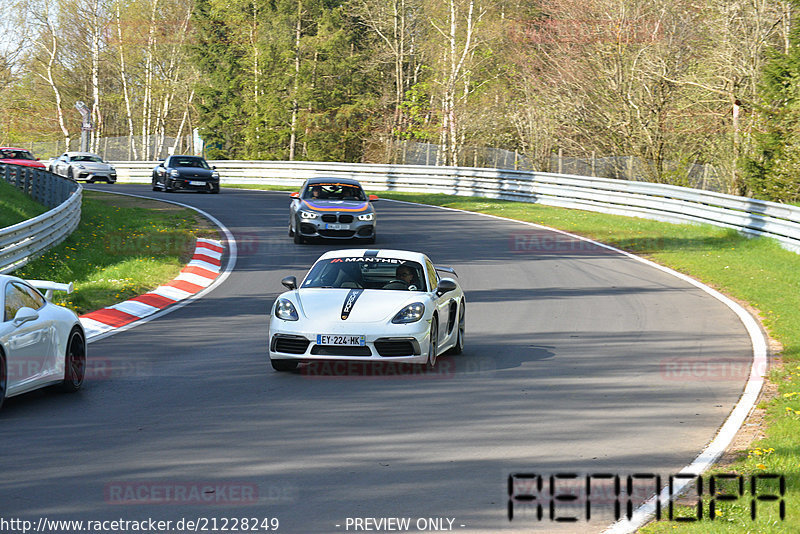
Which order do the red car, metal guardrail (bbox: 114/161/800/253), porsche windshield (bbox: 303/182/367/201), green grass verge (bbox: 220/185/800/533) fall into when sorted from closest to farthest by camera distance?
green grass verge (bbox: 220/185/800/533) < metal guardrail (bbox: 114/161/800/253) < porsche windshield (bbox: 303/182/367/201) < the red car

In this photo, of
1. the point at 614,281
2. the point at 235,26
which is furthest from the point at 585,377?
the point at 235,26

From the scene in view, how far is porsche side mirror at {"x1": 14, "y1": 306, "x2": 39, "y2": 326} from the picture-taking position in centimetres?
952

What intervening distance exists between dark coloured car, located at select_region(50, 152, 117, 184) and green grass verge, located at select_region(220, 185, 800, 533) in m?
14.1

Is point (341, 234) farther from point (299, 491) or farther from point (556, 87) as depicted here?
point (556, 87)

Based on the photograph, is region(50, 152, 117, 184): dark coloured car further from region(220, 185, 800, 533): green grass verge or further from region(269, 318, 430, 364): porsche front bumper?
region(269, 318, 430, 364): porsche front bumper

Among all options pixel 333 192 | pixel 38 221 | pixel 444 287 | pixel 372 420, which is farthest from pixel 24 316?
pixel 333 192

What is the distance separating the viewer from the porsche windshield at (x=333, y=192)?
26.2 m

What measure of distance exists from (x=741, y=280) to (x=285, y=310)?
1091 centimetres

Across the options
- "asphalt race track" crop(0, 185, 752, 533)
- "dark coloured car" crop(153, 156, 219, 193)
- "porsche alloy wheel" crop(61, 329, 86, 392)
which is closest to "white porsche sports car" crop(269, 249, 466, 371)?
"asphalt race track" crop(0, 185, 752, 533)

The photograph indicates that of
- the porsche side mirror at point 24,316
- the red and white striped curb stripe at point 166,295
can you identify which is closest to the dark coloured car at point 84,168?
the red and white striped curb stripe at point 166,295

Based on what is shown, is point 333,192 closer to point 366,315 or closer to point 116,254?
point 116,254

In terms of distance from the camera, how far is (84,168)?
4734 centimetres

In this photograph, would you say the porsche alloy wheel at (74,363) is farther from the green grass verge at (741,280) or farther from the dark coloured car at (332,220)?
the dark coloured car at (332,220)

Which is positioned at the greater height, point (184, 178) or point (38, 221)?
point (38, 221)
